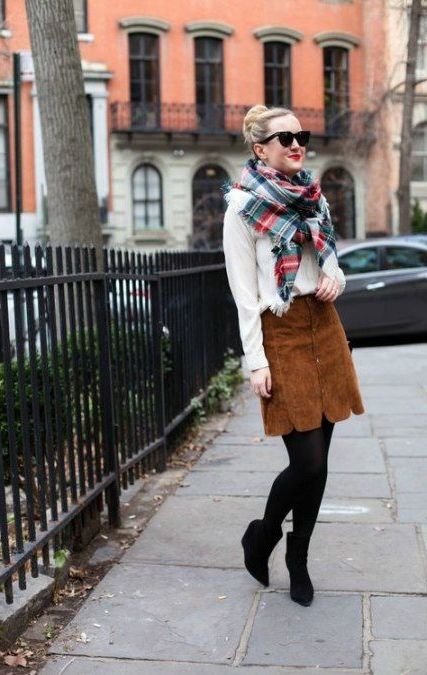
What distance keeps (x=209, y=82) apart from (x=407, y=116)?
37.6ft

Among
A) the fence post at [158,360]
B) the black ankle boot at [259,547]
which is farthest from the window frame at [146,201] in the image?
the black ankle boot at [259,547]

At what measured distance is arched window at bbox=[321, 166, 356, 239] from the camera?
112 ft

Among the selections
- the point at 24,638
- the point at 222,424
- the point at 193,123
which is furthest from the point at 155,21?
the point at 24,638

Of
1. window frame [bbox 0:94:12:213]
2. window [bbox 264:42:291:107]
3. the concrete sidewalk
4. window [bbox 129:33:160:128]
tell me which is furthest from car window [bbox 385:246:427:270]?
window [bbox 264:42:291:107]

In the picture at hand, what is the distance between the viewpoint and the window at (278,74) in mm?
33688

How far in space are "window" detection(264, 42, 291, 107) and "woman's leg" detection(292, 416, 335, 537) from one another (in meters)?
30.8

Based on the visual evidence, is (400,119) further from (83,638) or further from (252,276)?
(83,638)

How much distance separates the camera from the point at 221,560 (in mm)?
4648

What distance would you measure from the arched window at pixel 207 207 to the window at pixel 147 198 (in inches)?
46.0

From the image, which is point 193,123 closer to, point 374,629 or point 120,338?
point 120,338

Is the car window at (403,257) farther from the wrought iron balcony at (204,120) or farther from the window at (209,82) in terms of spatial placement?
the window at (209,82)

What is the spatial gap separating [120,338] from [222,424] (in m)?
2.70

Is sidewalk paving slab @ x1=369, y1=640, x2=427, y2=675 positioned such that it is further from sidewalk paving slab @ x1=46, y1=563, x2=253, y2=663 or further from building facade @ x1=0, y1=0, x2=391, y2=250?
building facade @ x1=0, y1=0, x2=391, y2=250

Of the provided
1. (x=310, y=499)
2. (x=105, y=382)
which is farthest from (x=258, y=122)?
(x=105, y=382)
